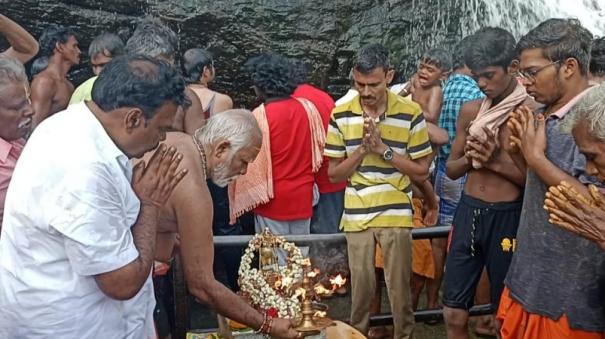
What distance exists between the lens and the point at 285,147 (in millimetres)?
5410

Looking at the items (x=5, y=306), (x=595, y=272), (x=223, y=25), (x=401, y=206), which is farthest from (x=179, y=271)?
(x=223, y=25)

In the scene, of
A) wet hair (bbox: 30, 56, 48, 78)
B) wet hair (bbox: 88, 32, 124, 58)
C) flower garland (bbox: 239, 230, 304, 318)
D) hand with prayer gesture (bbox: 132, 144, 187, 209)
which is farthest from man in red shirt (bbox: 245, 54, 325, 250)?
hand with prayer gesture (bbox: 132, 144, 187, 209)

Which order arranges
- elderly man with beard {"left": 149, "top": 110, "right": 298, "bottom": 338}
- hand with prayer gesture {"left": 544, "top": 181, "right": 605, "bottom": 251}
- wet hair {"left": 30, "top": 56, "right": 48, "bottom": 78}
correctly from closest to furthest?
hand with prayer gesture {"left": 544, "top": 181, "right": 605, "bottom": 251}, elderly man with beard {"left": 149, "top": 110, "right": 298, "bottom": 338}, wet hair {"left": 30, "top": 56, "right": 48, "bottom": 78}

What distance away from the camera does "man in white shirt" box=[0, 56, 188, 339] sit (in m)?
2.37

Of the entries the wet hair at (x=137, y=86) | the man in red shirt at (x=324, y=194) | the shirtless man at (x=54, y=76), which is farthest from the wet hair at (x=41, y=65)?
the wet hair at (x=137, y=86)

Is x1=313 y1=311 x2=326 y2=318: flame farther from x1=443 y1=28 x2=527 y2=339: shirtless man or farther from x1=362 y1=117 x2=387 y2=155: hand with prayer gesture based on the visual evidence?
x1=362 y1=117 x2=387 y2=155: hand with prayer gesture

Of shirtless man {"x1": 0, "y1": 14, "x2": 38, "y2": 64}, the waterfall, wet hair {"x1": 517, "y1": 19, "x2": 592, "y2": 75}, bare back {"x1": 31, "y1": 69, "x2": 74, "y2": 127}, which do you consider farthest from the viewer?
the waterfall

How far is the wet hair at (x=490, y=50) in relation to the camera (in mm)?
4082

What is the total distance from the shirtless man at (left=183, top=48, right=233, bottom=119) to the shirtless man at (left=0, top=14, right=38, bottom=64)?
1.18m

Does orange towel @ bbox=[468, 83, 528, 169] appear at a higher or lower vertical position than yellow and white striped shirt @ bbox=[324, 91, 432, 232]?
higher

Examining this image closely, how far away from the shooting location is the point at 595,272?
3258 millimetres

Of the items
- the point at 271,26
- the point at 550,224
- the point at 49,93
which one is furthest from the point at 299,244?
the point at 271,26

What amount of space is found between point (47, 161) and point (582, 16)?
8124 millimetres

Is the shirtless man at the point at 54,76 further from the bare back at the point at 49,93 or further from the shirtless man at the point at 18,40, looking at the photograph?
the shirtless man at the point at 18,40
